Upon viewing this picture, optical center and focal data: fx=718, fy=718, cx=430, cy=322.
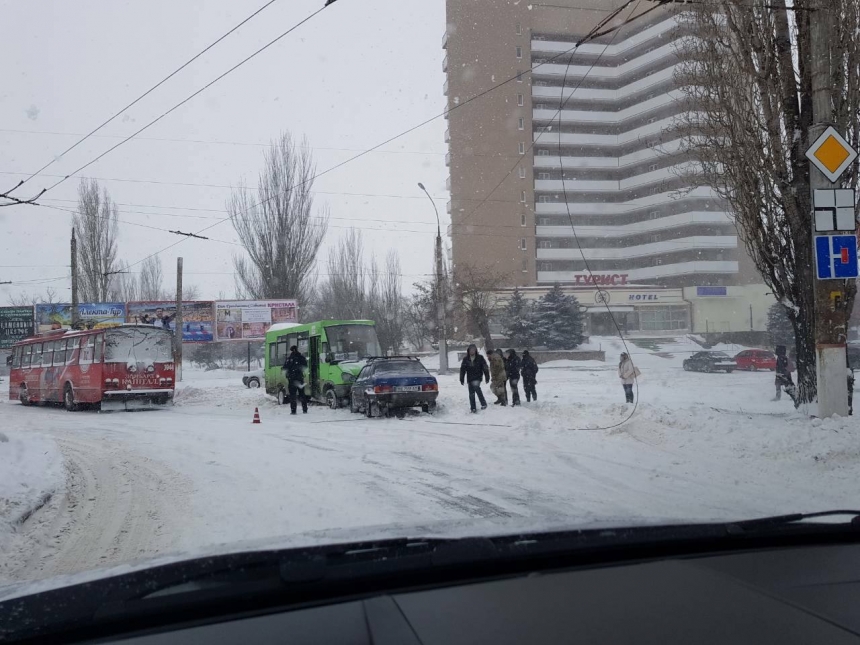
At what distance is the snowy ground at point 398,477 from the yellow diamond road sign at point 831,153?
3.37 meters

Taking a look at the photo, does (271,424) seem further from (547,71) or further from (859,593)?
(547,71)

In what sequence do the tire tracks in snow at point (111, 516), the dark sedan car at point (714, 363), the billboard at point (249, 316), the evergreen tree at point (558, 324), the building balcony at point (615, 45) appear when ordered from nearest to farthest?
the tire tracks in snow at point (111, 516) < the dark sedan car at point (714, 363) < the billboard at point (249, 316) < the evergreen tree at point (558, 324) < the building balcony at point (615, 45)

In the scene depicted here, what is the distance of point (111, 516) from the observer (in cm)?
715

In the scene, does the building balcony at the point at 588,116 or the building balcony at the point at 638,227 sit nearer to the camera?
the building balcony at the point at 638,227

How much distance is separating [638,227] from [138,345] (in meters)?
56.2

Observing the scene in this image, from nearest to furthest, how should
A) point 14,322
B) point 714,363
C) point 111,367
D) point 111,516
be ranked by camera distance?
point 111,516 < point 111,367 < point 714,363 < point 14,322

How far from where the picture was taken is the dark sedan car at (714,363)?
118ft

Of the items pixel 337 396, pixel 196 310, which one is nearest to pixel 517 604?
pixel 337 396

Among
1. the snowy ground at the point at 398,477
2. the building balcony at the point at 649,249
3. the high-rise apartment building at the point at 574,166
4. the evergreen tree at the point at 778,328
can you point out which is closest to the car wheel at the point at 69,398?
the snowy ground at the point at 398,477

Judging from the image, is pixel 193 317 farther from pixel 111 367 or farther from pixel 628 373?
pixel 628 373

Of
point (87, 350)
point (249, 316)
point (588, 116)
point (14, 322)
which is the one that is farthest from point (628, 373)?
point (588, 116)

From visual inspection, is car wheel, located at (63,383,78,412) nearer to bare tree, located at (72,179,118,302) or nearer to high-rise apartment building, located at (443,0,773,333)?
bare tree, located at (72,179,118,302)

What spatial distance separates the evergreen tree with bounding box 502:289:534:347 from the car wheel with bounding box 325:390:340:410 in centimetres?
3039

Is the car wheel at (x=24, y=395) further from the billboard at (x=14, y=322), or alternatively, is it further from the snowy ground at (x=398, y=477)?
the billboard at (x=14, y=322)
